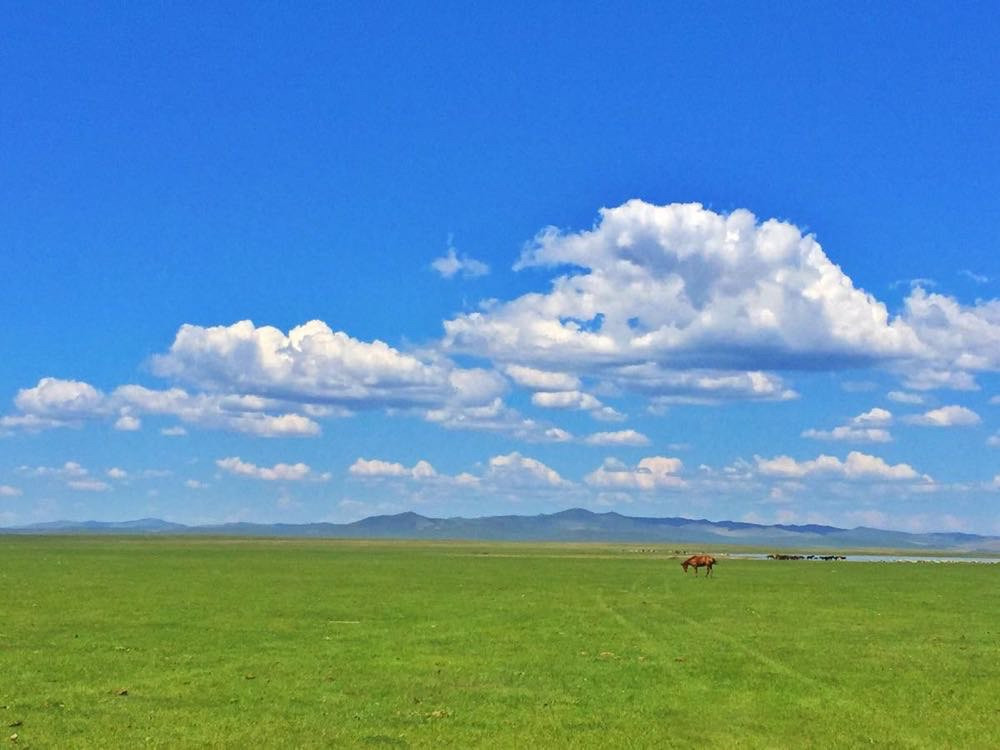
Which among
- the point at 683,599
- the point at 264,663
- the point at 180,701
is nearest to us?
the point at 180,701

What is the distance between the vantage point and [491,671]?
22281 mm

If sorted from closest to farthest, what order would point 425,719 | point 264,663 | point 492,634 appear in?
point 425,719
point 264,663
point 492,634

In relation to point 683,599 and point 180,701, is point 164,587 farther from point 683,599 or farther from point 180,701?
point 180,701

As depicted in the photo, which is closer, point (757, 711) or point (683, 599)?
point (757, 711)

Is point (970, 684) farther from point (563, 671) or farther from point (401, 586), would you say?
point (401, 586)

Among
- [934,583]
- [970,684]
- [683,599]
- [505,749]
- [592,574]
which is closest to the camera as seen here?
[505,749]

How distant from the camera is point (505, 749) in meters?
15.4

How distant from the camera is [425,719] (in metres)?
17.3

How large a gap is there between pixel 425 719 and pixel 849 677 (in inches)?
401

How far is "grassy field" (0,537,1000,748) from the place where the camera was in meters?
16.6

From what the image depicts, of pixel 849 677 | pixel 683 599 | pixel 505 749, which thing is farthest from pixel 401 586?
pixel 505 749

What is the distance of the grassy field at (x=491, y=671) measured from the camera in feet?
54.4

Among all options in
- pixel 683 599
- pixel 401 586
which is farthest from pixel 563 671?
pixel 401 586

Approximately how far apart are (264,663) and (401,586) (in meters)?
26.8
